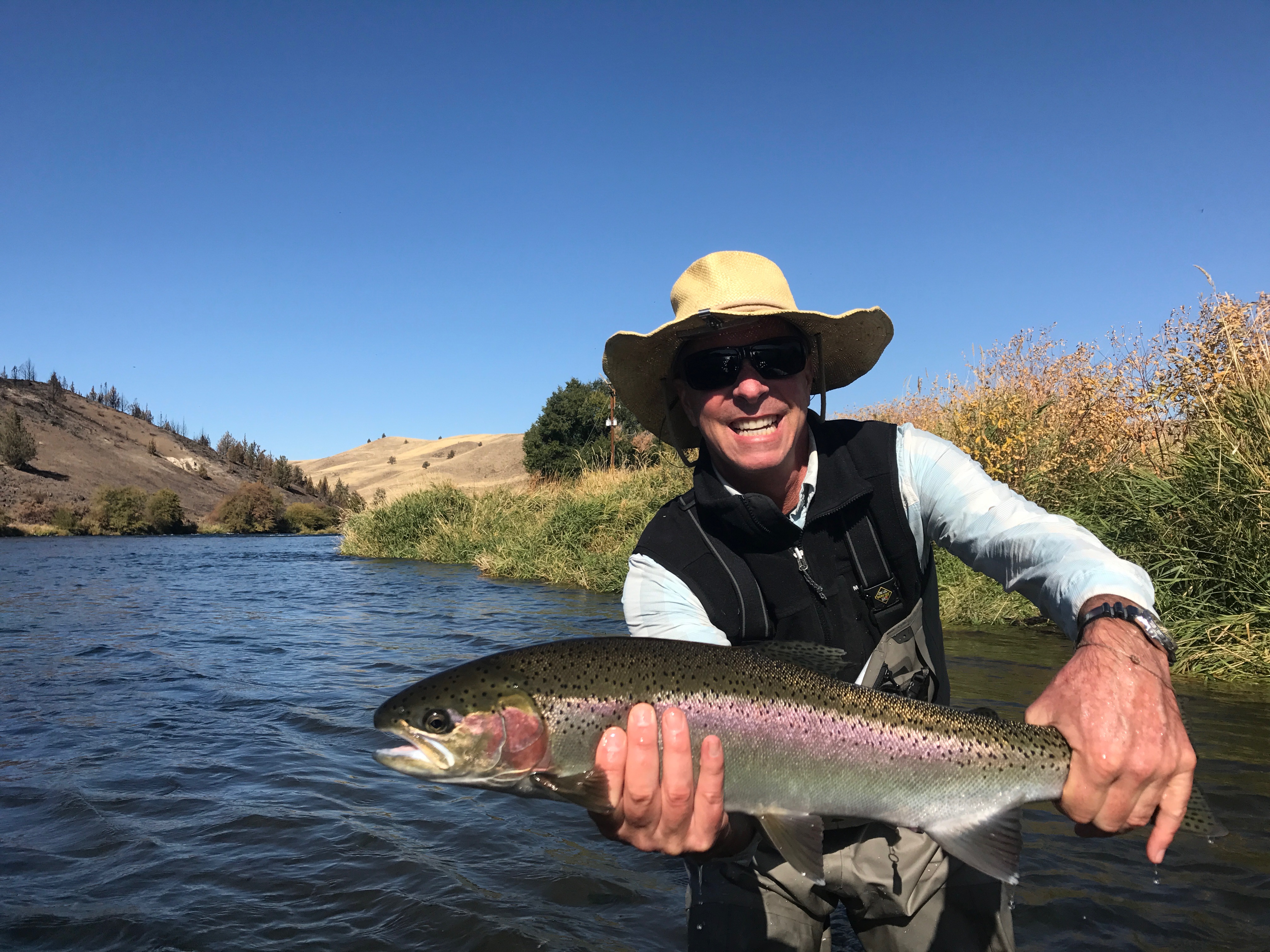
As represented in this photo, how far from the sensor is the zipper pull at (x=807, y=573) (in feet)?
9.69

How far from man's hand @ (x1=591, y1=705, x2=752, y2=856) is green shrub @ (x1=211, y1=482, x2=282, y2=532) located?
63.5m

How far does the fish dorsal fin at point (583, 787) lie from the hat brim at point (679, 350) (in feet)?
6.06

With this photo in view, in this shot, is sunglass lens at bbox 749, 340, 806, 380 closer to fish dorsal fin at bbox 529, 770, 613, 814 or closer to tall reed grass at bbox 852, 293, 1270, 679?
fish dorsal fin at bbox 529, 770, 613, 814

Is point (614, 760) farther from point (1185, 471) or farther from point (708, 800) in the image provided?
point (1185, 471)

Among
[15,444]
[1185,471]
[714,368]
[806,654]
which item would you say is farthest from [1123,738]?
[15,444]

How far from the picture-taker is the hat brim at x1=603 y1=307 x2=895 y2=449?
3326 millimetres

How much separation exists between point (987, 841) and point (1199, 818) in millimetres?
539

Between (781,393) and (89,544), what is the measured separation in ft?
149

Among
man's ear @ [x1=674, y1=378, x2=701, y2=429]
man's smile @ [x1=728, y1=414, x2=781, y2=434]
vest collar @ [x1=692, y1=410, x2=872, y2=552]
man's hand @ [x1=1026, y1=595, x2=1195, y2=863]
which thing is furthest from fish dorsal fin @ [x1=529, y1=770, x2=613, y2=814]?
man's ear @ [x1=674, y1=378, x2=701, y2=429]

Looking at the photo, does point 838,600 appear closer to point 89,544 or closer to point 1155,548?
point 1155,548

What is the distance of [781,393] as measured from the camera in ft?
10.6

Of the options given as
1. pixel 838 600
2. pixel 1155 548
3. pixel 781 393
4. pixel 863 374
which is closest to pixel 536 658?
pixel 838 600

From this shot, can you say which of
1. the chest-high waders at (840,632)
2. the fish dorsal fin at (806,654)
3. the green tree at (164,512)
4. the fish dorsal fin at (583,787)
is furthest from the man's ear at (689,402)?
the green tree at (164,512)

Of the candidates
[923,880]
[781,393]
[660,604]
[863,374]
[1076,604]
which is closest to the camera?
[1076,604]
